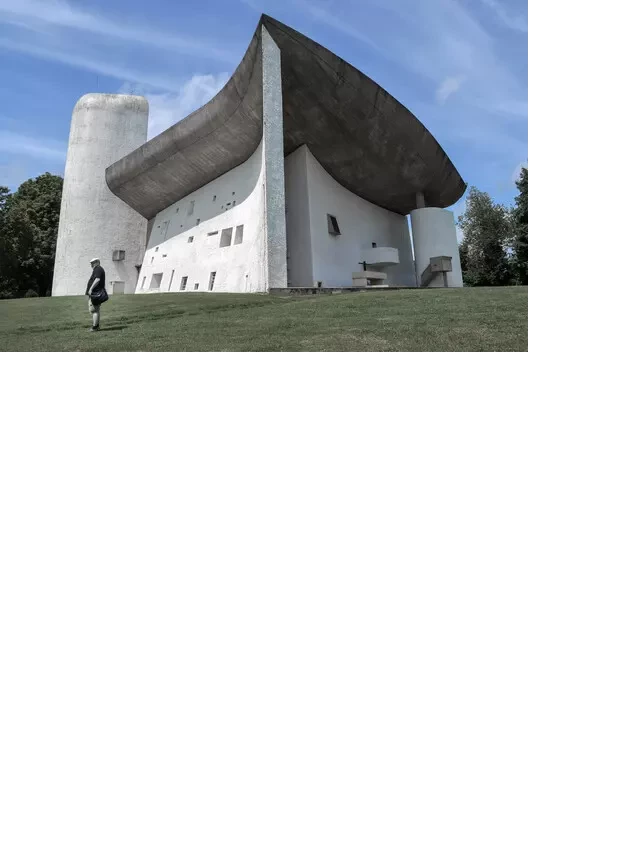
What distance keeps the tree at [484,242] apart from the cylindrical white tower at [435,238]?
16.3 inches

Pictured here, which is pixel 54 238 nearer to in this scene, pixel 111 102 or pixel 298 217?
pixel 111 102

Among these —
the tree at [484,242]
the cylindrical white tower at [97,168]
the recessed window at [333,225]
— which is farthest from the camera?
the cylindrical white tower at [97,168]

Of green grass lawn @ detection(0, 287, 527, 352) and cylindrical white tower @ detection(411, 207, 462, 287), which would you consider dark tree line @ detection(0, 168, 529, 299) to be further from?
green grass lawn @ detection(0, 287, 527, 352)

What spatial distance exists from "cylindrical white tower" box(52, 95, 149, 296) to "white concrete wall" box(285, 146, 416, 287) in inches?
196

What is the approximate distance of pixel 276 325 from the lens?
22.3ft

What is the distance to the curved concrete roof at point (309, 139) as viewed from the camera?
35.0 ft

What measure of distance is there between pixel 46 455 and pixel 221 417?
1.67m

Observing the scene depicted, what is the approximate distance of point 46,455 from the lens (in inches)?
232

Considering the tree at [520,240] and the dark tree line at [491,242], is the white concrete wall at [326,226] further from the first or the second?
the tree at [520,240]

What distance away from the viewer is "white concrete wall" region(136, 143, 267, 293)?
1172 centimetres

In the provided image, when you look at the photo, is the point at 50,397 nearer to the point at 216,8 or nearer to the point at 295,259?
the point at 216,8

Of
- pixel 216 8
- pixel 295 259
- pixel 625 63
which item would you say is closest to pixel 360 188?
pixel 295 259

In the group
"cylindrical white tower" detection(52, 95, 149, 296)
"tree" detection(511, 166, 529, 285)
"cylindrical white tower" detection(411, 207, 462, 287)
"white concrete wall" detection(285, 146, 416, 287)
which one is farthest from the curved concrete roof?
"tree" detection(511, 166, 529, 285)

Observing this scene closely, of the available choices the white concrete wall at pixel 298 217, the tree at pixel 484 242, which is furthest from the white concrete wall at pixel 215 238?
the tree at pixel 484 242
